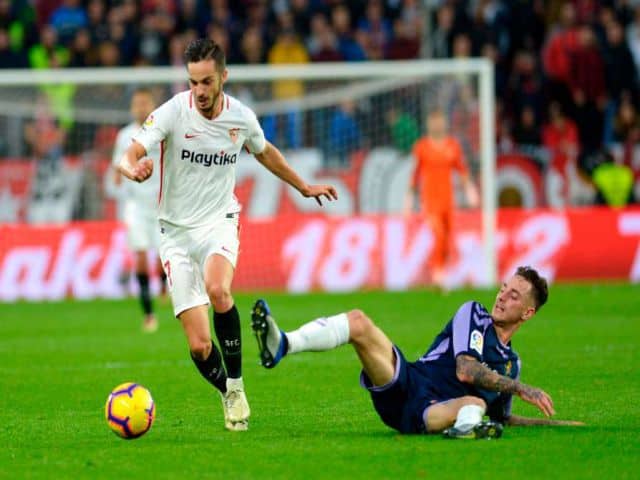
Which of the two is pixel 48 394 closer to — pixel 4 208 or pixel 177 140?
pixel 177 140

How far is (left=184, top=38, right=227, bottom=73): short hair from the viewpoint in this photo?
28.3 feet

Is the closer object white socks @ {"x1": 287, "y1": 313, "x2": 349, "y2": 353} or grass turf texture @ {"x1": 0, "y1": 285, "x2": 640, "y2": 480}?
grass turf texture @ {"x1": 0, "y1": 285, "x2": 640, "y2": 480}

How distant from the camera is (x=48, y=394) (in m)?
10.8

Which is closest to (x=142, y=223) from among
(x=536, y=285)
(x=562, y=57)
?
(x=536, y=285)

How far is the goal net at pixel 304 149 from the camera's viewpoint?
21109 mm

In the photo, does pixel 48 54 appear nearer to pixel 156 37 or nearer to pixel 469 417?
pixel 156 37

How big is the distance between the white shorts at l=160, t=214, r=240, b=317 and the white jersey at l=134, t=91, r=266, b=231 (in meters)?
0.07

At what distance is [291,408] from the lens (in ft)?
32.0

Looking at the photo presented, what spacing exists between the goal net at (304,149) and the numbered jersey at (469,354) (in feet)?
41.8

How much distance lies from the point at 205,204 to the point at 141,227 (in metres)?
7.78

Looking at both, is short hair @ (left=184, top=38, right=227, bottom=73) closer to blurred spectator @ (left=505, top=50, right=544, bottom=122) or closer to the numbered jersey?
the numbered jersey

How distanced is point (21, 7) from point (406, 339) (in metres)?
13.0

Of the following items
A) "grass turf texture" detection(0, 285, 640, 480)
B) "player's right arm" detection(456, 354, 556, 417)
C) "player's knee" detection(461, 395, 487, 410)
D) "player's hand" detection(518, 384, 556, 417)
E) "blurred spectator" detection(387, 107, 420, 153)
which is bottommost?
"grass turf texture" detection(0, 285, 640, 480)

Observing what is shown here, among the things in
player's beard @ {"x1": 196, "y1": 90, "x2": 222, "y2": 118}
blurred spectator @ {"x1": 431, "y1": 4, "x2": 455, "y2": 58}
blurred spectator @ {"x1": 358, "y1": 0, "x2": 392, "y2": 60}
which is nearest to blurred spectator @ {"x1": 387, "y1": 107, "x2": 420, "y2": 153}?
blurred spectator @ {"x1": 431, "y1": 4, "x2": 455, "y2": 58}
